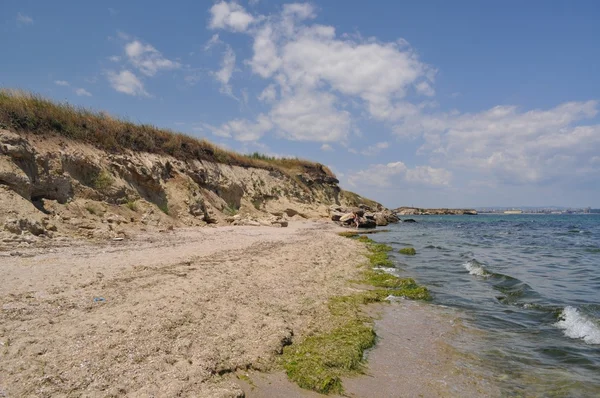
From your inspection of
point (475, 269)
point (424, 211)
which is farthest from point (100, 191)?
point (424, 211)

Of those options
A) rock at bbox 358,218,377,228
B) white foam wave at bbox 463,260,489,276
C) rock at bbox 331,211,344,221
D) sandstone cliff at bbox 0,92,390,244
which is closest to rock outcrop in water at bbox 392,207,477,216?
rock at bbox 358,218,377,228

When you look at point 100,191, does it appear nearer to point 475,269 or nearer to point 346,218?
point 475,269

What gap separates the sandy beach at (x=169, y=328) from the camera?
3.59 metres

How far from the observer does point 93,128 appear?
61.9 ft

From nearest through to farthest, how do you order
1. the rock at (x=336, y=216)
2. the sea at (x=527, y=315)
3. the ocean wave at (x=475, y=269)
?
the sea at (x=527, y=315), the ocean wave at (x=475, y=269), the rock at (x=336, y=216)

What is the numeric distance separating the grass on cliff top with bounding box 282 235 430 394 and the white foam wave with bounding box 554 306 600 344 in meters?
3.51

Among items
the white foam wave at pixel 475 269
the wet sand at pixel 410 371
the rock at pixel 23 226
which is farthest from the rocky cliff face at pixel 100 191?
the white foam wave at pixel 475 269

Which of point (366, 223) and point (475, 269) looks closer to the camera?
point (475, 269)

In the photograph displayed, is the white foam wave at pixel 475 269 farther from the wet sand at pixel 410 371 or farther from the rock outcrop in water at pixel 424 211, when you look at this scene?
the rock outcrop in water at pixel 424 211

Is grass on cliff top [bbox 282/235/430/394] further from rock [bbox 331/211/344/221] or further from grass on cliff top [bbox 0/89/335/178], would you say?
rock [bbox 331/211/344/221]

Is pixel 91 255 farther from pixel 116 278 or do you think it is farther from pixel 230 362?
pixel 230 362

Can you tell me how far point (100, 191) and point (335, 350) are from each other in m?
14.5

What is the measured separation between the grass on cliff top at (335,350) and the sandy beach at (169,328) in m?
0.18

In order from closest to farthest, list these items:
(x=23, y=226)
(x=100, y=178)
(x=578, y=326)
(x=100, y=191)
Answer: (x=578, y=326)
(x=23, y=226)
(x=100, y=191)
(x=100, y=178)
